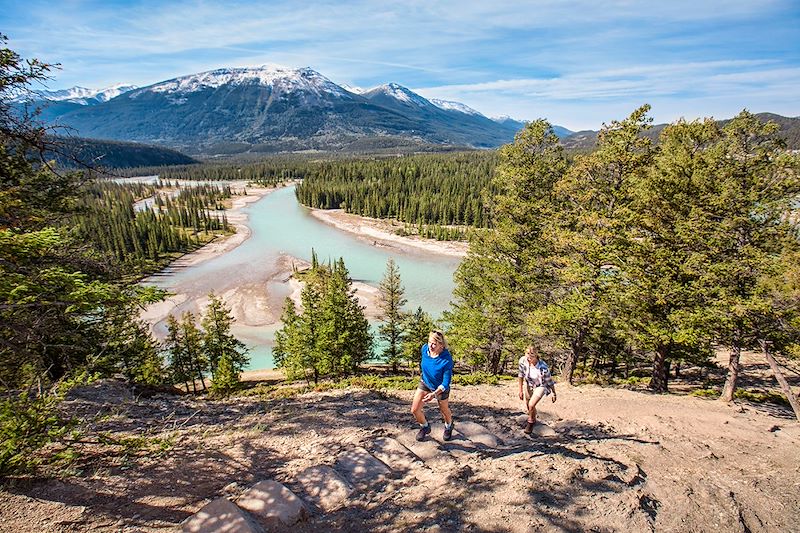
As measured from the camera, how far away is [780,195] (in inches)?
509

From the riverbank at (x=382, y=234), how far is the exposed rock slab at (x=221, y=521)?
68.5 m

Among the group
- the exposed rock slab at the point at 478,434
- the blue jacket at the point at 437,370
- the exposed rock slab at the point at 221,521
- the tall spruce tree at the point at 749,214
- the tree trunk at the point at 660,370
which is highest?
the tall spruce tree at the point at 749,214

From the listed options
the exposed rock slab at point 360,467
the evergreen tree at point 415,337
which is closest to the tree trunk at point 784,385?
the exposed rock slab at point 360,467

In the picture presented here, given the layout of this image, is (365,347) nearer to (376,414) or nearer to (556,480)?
(376,414)

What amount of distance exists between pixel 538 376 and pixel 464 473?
12.5ft

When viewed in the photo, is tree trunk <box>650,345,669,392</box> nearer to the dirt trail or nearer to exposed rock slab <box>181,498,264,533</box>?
the dirt trail

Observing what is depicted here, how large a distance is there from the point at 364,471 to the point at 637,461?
19.5 feet

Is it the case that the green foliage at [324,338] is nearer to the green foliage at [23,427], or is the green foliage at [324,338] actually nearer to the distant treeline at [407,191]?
the green foliage at [23,427]

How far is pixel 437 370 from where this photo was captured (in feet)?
28.0

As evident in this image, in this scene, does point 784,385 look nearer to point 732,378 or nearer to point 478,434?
→ point 732,378

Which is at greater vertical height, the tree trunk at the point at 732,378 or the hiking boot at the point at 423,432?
the hiking boot at the point at 423,432

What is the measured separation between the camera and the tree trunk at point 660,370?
1669 centimetres

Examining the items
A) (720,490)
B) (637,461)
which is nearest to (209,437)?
(637,461)

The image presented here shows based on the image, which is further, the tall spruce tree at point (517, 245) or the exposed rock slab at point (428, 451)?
the tall spruce tree at point (517, 245)
